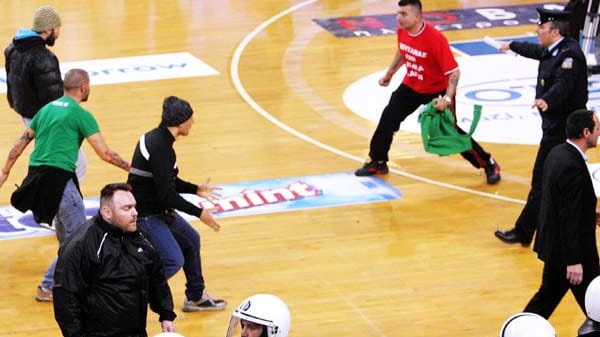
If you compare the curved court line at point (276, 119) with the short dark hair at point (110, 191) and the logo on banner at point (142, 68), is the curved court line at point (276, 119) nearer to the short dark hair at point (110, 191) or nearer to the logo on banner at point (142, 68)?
the logo on banner at point (142, 68)

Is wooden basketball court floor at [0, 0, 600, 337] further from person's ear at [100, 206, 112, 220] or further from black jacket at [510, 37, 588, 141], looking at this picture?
person's ear at [100, 206, 112, 220]

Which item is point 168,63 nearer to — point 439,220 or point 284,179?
point 284,179

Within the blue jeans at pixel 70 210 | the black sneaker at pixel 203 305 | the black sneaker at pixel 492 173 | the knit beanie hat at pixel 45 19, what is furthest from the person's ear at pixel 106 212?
the black sneaker at pixel 492 173

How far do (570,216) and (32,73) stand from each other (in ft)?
17.0

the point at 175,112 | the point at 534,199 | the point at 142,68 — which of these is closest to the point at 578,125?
the point at 534,199

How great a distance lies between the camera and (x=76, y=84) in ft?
35.2

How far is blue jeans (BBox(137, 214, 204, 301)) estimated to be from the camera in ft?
34.0

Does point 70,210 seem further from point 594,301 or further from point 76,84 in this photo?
point 594,301

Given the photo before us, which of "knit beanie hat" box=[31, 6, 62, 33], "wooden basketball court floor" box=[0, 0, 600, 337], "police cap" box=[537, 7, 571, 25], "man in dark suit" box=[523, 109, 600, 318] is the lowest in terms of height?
"wooden basketball court floor" box=[0, 0, 600, 337]

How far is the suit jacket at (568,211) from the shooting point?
31.6 ft

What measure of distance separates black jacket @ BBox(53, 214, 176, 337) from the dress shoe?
5222 millimetres

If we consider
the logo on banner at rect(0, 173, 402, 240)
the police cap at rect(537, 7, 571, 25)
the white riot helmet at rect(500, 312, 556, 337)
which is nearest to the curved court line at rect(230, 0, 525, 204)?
the logo on banner at rect(0, 173, 402, 240)

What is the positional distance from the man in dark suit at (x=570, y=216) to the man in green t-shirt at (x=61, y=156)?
11.2 feet

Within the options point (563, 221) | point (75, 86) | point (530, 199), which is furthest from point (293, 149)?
point (563, 221)
